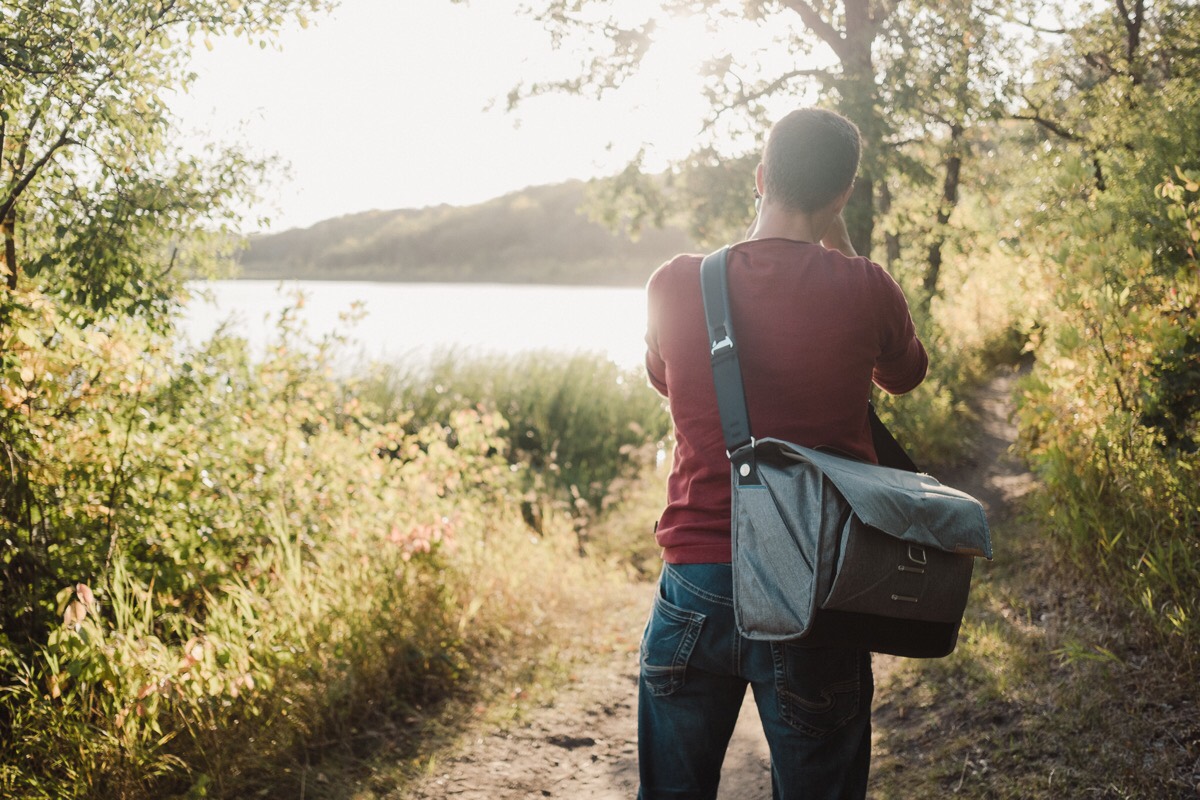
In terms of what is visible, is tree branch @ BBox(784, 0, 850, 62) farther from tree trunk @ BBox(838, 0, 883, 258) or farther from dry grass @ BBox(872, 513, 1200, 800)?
dry grass @ BBox(872, 513, 1200, 800)

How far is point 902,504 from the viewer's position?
156 centimetres

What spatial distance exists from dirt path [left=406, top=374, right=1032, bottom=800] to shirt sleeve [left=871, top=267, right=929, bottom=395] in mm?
2118

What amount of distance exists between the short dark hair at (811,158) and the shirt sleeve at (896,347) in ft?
0.67

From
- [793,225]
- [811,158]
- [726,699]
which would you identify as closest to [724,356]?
[793,225]

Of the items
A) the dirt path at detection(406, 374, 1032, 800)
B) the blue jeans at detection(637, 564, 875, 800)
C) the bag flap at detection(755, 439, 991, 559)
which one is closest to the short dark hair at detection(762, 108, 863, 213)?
the bag flap at detection(755, 439, 991, 559)

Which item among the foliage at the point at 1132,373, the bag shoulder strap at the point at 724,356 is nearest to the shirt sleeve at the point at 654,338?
the bag shoulder strap at the point at 724,356

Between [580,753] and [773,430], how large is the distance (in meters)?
2.60

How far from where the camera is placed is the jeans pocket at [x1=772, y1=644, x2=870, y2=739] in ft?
5.25

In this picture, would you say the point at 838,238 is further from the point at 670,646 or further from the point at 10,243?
the point at 10,243

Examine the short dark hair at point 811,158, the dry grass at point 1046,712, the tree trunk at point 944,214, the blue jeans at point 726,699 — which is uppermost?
the tree trunk at point 944,214

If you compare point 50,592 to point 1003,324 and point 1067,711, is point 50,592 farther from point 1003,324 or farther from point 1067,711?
point 1003,324

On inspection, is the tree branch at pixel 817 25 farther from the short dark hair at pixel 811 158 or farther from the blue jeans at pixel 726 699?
the blue jeans at pixel 726 699

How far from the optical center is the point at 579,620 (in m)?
5.18

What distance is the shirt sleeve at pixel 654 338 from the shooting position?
5.86 feet
